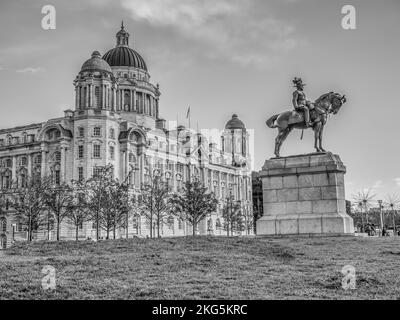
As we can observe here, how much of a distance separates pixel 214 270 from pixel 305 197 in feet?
39.3

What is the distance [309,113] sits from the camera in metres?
28.5

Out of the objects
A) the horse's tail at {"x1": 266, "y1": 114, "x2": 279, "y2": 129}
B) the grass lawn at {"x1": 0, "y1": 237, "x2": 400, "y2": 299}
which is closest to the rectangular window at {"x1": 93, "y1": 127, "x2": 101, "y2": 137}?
the horse's tail at {"x1": 266, "y1": 114, "x2": 279, "y2": 129}

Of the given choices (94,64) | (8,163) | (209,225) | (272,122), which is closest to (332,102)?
(272,122)

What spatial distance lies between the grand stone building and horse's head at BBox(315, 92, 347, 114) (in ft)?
166

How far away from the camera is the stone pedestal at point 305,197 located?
27062 millimetres

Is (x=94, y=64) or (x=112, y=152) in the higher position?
(x=94, y=64)

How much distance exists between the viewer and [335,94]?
2888cm

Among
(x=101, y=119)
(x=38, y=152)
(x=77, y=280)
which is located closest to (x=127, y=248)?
(x=77, y=280)

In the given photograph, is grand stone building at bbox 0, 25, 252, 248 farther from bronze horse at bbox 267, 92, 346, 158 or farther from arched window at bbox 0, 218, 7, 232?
bronze horse at bbox 267, 92, 346, 158

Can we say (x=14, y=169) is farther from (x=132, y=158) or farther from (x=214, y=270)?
(x=214, y=270)

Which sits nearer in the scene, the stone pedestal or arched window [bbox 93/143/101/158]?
the stone pedestal

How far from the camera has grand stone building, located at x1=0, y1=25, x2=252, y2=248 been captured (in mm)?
95062

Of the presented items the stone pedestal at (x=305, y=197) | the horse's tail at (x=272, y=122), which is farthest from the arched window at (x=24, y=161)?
the stone pedestal at (x=305, y=197)

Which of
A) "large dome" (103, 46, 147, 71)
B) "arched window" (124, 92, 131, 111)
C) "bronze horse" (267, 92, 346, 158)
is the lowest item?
"bronze horse" (267, 92, 346, 158)
